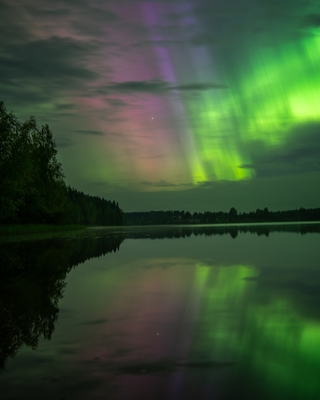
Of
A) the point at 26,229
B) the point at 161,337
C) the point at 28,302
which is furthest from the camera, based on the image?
the point at 26,229

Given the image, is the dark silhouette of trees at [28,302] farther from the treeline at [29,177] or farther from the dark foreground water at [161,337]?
the treeline at [29,177]

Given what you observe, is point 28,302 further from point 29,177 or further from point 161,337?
point 29,177

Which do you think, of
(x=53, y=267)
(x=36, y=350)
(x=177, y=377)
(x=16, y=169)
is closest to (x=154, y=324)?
(x=36, y=350)

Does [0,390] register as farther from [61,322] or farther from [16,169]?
[16,169]

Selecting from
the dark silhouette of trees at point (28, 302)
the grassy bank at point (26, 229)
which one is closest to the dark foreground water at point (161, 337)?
the dark silhouette of trees at point (28, 302)

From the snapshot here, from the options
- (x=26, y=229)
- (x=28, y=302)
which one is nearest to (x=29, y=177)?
(x=26, y=229)

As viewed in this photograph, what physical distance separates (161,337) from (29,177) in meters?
52.9

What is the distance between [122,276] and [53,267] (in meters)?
4.04

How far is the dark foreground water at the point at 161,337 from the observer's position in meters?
5.25

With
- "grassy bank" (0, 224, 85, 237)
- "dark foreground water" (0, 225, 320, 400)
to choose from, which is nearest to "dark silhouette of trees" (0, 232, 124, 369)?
"dark foreground water" (0, 225, 320, 400)

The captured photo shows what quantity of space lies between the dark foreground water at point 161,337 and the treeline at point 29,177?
3831cm

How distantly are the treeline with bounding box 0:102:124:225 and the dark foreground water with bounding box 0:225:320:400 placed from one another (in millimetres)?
38313

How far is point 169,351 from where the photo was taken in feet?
21.5

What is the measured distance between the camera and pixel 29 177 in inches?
2270
